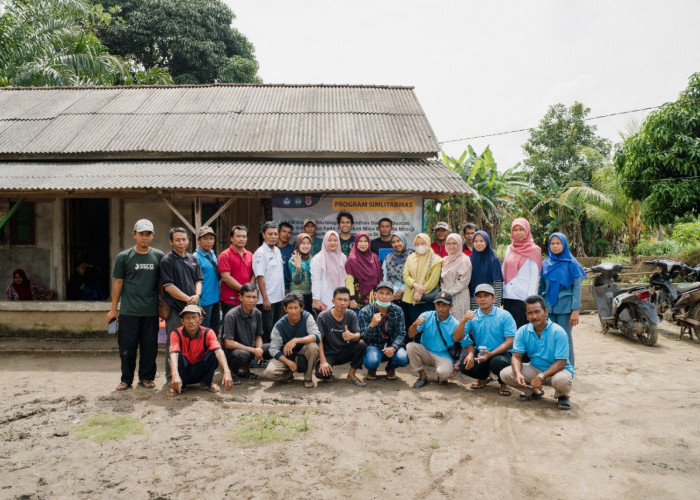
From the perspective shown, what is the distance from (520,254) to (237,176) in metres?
4.10

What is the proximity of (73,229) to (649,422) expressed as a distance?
9.13 m

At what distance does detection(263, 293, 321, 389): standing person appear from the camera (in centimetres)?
488

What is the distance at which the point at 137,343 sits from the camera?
492cm

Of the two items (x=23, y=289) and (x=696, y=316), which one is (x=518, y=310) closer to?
(x=696, y=316)

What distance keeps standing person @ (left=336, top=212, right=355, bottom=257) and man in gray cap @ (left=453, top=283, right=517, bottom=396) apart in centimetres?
192

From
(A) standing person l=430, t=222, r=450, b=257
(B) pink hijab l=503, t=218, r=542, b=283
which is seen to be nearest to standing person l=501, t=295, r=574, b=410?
(B) pink hijab l=503, t=218, r=542, b=283

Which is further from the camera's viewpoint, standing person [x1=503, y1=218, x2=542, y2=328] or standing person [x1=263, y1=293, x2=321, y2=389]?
standing person [x1=503, y1=218, x2=542, y2=328]

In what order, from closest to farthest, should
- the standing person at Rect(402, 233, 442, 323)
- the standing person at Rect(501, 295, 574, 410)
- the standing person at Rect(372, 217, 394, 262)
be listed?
the standing person at Rect(501, 295, 574, 410) < the standing person at Rect(402, 233, 442, 323) < the standing person at Rect(372, 217, 394, 262)

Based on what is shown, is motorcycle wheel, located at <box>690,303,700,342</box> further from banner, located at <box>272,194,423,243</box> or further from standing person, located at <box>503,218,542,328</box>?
banner, located at <box>272,194,423,243</box>

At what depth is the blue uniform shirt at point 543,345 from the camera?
4473 millimetres

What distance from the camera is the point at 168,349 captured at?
4680 mm

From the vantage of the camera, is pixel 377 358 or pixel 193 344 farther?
pixel 377 358

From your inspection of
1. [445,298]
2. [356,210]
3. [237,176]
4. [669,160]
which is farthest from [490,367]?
[669,160]

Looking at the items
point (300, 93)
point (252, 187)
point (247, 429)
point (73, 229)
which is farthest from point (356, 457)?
point (300, 93)
